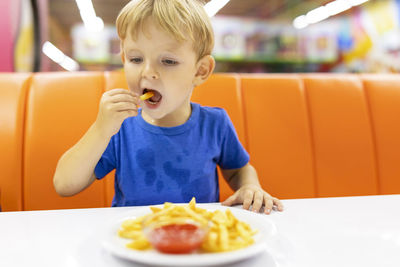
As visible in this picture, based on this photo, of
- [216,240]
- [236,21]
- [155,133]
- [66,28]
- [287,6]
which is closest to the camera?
[216,240]

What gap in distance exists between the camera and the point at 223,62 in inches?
282

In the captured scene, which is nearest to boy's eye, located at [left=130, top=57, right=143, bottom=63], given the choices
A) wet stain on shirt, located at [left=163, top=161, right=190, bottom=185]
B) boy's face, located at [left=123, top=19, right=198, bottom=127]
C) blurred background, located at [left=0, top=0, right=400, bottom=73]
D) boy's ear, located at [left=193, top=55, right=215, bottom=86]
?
boy's face, located at [left=123, top=19, right=198, bottom=127]

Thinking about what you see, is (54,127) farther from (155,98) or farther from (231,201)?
(231,201)

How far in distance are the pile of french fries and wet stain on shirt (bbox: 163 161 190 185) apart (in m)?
0.42

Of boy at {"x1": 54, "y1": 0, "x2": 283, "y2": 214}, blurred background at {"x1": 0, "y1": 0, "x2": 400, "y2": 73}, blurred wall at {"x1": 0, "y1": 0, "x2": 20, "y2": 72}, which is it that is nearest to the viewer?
boy at {"x1": 54, "y1": 0, "x2": 283, "y2": 214}

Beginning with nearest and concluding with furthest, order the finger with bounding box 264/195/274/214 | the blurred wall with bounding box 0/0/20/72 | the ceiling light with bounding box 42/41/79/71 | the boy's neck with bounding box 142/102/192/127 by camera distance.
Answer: the finger with bounding box 264/195/274/214, the boy's neck with bounding box 142/102/192/127, the blurred wall with bounding box 0/0/20/72, the ceiling light with bounding box 42/41/79/71

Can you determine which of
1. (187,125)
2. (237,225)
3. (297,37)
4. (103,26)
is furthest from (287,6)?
(237,225)

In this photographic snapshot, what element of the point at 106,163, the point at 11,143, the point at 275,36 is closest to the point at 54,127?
the point at 11,143

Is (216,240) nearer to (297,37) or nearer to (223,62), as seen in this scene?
(223,62)

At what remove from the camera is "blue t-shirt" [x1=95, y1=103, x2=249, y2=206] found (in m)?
0.99

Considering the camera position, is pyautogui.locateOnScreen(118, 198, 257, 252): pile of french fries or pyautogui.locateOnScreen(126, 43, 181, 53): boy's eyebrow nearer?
pyautogui.locateOnScreen(118, 198, 257, 252): pile of french fries

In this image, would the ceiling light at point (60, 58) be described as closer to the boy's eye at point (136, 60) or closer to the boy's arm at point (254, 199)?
the boy's eye at point (136, 60)

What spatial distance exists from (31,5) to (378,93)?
4043 millimetres

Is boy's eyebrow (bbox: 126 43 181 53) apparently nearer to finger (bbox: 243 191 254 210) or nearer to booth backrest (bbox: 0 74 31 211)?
finger (bbox: 243 191 254 210)
